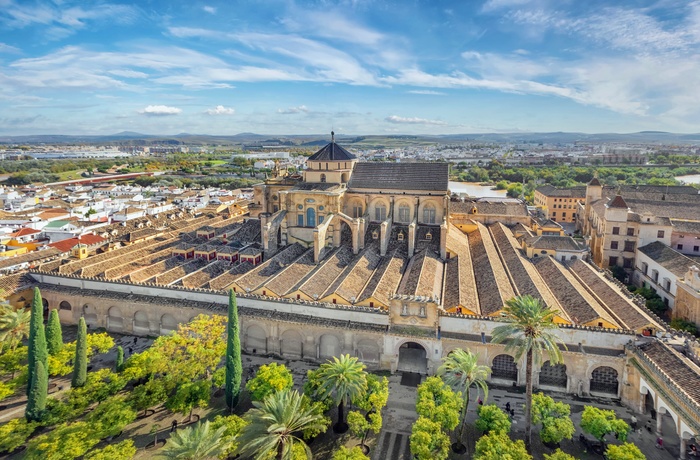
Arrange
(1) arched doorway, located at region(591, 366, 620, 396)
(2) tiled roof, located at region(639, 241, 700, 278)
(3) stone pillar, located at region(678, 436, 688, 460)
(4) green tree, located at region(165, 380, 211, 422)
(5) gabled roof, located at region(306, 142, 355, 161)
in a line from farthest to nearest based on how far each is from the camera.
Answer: (5) gabled roof, located at region(306, 142, 355, 161), (2) tiled roof, located at region(639, 241, 700, 278), (1) arched doorway, located at region(591, 366, 620, 396), (4) green tree, located at region(165, 380, 211, 422), (3) stone pillar, located at region(678, 436, 688, 460)

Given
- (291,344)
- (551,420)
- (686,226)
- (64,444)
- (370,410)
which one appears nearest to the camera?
(64,444)

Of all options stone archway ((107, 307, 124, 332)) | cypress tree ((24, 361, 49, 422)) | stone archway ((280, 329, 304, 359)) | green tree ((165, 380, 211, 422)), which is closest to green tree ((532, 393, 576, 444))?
stone archway ((280, 329, 304, 359))

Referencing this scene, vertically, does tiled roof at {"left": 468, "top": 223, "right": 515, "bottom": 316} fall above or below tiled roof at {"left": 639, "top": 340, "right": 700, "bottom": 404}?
above

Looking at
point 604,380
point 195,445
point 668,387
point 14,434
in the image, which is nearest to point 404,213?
point 604,380

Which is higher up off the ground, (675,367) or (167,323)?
(675,367)

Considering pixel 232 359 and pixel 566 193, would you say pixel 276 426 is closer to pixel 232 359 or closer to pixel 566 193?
pixel 232 359

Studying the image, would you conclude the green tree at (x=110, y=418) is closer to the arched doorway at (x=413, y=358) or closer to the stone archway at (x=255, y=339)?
the stone archway at (x=255, y=339)

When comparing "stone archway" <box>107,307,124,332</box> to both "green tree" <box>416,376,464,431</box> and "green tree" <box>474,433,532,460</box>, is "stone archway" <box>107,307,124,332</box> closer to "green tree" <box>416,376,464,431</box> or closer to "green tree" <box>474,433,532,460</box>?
"green tree" <box>416,376,464,431</box>
